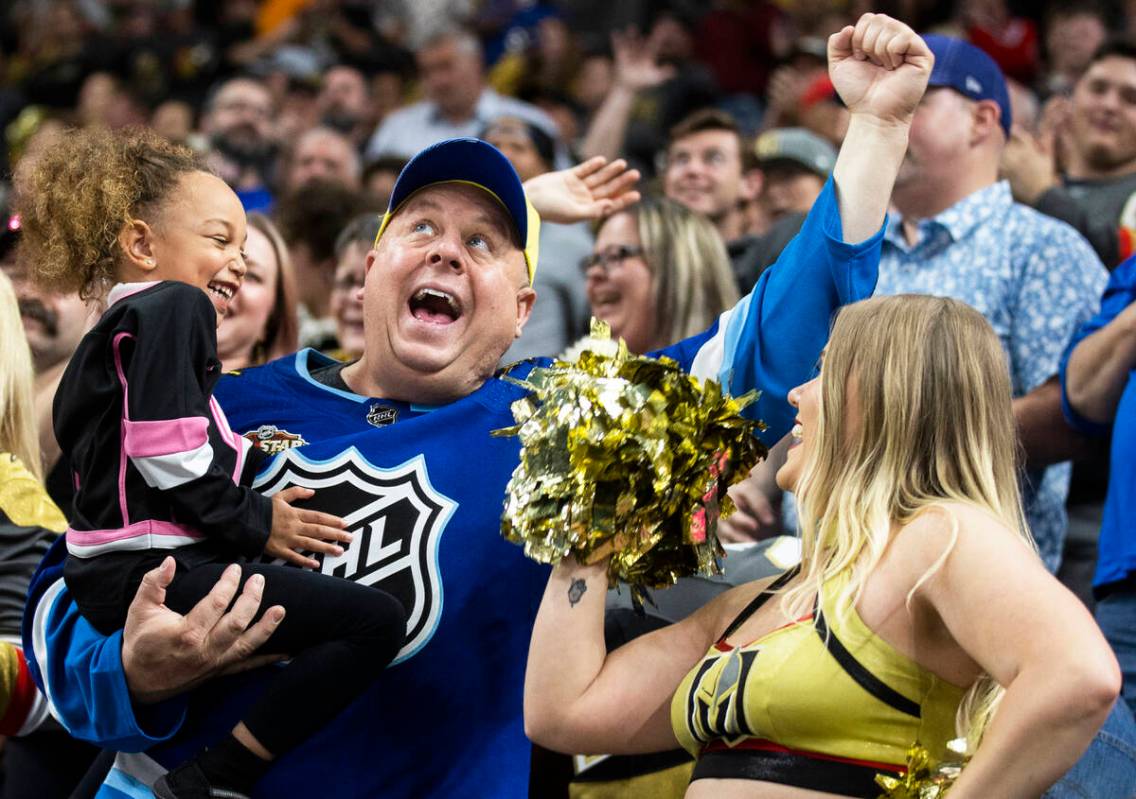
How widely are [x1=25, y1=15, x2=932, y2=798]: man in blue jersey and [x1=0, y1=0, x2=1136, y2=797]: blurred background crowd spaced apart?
2.30ft

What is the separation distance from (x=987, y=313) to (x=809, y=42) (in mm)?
4763

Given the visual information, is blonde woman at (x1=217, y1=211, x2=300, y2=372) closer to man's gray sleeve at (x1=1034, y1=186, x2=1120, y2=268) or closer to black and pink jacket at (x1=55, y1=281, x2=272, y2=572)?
black and pink jacket at (x1=55, y1=281, x2=272, y2=572)

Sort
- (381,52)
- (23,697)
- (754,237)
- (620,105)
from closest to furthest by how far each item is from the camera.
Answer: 1. (23,697)
2. (754,237)
3. (620,105)
4. (381,52)

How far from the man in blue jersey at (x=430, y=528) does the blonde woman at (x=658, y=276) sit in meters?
1.62

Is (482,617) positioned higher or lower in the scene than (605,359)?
lower

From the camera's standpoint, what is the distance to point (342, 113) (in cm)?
1059

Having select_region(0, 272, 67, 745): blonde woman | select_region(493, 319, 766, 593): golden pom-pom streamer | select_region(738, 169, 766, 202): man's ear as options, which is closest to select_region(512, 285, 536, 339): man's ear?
select_region(493, 319, 766, 593): golden pom-pom streamer

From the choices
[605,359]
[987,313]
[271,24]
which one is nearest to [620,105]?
[987,313]

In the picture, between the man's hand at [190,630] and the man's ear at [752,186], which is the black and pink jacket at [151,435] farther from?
the man's ear at [752,186]

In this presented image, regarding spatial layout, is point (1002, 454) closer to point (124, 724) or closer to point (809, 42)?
point (124, 724)

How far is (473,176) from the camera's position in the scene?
3426mm

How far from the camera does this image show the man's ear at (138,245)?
3.10 m

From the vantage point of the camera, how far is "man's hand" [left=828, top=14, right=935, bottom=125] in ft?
10.0

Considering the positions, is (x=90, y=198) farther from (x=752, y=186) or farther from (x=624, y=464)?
(x=752, y=186)
